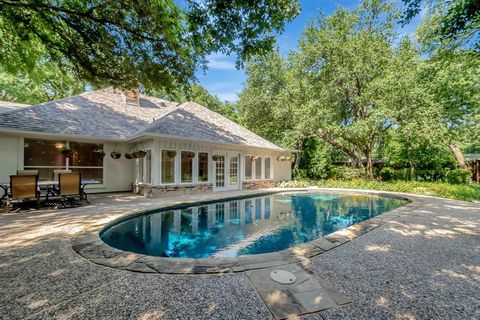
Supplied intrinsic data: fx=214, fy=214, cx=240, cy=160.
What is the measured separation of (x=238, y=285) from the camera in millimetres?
2719

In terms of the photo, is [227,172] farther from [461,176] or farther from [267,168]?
[461,176]

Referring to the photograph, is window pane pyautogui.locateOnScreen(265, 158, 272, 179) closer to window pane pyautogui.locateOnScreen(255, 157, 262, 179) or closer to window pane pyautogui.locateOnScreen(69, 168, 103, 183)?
window pane pyautogui.locateOnScreen(255, 157, 262, 179)

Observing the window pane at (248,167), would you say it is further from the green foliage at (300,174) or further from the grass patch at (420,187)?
the green foliage at (300,174)

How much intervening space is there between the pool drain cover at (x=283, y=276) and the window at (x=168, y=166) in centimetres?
804

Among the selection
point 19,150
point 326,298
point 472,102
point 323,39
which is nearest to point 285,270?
point 326,298

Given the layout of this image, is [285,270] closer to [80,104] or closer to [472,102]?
[80,104]

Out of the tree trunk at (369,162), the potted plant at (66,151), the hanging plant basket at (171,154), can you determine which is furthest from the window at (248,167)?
the potted plant at (66,151)

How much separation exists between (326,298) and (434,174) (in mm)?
20476

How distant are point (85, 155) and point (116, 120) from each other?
252cm

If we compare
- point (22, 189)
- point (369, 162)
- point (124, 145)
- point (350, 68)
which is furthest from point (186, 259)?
point (369, 162)

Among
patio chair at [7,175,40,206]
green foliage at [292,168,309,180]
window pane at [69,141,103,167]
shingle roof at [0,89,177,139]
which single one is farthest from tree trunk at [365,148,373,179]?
patio chair at [7,175,40,206]

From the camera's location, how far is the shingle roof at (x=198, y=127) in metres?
10.1

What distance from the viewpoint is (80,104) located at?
11594mm

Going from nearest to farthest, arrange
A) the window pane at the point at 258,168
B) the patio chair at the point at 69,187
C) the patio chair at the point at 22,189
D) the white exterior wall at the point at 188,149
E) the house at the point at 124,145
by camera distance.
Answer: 1. the patio chair at the point at 22,189
2. the patio chair at the point at 69,187
3. the house at the point at 124,145
4. the white exterior wall at the point at 188,149
5. the window pane at the point at 258,168
